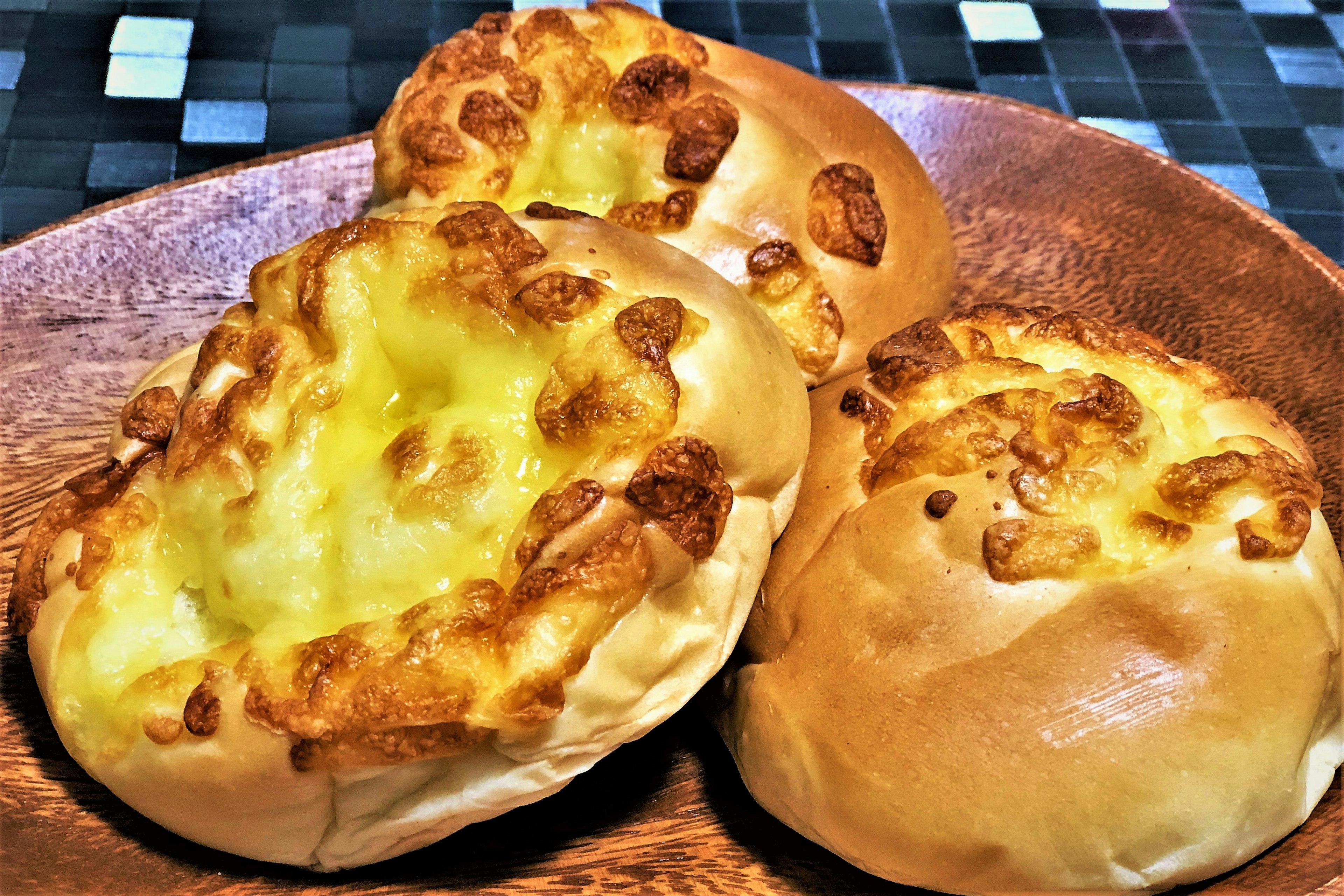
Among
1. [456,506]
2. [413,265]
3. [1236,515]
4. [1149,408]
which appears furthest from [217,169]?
[1236,515]

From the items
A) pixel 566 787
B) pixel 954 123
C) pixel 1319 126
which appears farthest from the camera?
pixel 1319 126

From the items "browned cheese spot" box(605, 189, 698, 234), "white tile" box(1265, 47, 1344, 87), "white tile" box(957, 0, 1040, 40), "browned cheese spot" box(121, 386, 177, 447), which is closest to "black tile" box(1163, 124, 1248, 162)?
"white tile" box(1265, 47, 1344, 87)

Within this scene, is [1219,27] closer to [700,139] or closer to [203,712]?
[700,139]

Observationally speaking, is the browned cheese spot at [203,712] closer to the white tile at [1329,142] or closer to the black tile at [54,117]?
the black tile at [54,117]

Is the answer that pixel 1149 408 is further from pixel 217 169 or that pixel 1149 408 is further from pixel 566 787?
pixel 217 169

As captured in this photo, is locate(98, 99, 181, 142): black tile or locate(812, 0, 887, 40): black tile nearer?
locate(98, 99, 181, 142): black tile

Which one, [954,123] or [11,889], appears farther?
[954,123]

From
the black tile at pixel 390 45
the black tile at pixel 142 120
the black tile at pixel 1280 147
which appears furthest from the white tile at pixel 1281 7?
the black tile at pixel 142 120

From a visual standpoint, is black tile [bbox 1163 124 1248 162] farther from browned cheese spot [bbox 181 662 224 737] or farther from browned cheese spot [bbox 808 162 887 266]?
browned cheese spot [bbox 181 662 224 737]
